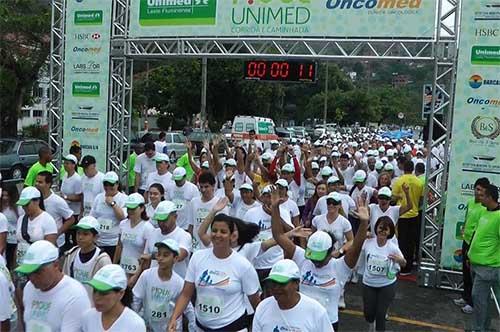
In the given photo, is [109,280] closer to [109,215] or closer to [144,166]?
[109,215]

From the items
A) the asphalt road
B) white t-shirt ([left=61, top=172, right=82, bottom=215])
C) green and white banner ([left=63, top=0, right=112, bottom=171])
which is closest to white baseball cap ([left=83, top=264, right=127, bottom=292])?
the asphalt road

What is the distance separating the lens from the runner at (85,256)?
4816 millimetres

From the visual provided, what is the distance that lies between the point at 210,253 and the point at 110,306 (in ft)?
3.69

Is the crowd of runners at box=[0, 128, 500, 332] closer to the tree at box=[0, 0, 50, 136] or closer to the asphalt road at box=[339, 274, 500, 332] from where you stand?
the asphalt road at box=[339, 274, 500, 332]

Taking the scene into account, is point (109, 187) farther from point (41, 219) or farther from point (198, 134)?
point (198, 134)

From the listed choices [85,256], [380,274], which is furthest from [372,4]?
[85,256]

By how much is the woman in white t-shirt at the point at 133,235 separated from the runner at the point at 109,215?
0.73 m

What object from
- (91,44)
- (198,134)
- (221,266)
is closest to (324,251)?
(221,266)

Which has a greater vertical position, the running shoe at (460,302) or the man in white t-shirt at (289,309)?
the man in white t-shirt at (289,309)

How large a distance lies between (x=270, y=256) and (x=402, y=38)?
5.08 meters

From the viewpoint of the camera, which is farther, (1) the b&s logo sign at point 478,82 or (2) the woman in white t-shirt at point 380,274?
(1) the b&s logo sign at point 478,82

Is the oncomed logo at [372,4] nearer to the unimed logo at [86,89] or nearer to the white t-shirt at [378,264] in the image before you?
the white t-shirt at [378,264]

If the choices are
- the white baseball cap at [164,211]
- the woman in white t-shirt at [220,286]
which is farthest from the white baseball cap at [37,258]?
the white baseball cap at [164,211]

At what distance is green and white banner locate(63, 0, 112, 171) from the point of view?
12320mm
